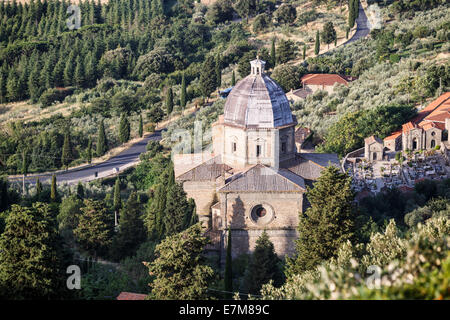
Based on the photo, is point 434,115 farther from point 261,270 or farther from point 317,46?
point 317,46

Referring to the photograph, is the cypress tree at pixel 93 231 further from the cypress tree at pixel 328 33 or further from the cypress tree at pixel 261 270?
the cypress tree at pixel 328 33

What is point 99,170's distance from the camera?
55000mm

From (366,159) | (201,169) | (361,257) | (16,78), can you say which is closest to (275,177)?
(201,169)

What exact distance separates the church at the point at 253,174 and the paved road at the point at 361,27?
157 ft

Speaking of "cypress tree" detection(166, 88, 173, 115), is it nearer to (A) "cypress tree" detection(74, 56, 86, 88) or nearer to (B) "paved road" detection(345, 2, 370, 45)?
(A) "cypress tree" detection(74, 56, 86, 88)

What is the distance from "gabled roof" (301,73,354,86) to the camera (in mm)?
64188

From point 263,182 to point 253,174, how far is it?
0.69 m

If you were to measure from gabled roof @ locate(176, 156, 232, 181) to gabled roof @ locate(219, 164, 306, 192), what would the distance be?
1.96 metres

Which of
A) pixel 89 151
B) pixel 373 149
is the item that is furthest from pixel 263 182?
pixel 89 151

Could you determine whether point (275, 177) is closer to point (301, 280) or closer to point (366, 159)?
point (301, 280)

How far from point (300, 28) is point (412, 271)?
246 feet

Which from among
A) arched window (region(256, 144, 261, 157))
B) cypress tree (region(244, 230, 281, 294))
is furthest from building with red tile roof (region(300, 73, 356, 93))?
cypress tree (region(244, 230, 281, 294))

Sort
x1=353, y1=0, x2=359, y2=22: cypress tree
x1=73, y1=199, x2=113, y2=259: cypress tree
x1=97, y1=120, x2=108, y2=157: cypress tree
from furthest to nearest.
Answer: x1=353, y1=0, x2=359, y2=22: cypress tree
x1=97, y1=120, x2=108, y2=157: cypress tree
x1=73, y1=199, x2=113, y2=259: cypress tree

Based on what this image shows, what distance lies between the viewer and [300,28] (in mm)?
86938
